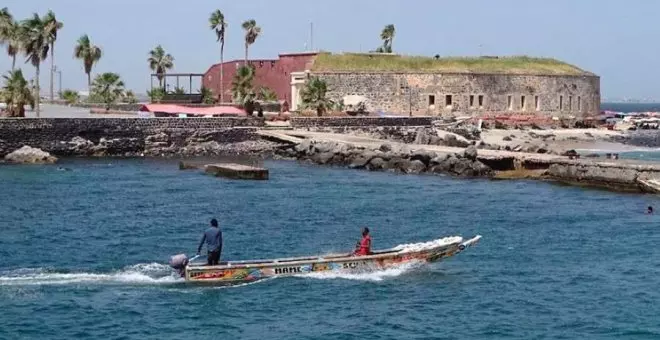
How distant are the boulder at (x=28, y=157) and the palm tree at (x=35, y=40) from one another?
8.57m

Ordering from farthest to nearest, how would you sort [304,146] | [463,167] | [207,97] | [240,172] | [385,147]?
[207,97]
[304,146]
[385,147]
[463,167]
[240,172]

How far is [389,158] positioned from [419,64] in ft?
94.8

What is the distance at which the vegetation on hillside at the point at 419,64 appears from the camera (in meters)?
79.8

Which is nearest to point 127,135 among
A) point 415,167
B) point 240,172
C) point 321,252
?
point 240,172

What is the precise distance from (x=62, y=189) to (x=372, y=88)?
39.3 meters

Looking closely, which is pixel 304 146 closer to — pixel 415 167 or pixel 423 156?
pixel 423 156

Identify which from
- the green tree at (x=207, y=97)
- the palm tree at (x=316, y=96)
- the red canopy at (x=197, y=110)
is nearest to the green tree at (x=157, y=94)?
the green tree at (x=207, y=97)

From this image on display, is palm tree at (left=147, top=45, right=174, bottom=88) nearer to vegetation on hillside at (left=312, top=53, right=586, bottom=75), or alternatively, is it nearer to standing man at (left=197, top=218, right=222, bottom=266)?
vegetation on hillside at (left=312, top=53, right=586, bottom=75)

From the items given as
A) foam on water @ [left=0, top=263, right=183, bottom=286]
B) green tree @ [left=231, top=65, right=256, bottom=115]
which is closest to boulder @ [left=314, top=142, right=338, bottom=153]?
green tree @ [left=231, top=65, right=256, bottom=115]

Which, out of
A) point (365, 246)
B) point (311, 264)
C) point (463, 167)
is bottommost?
point (311, 264)

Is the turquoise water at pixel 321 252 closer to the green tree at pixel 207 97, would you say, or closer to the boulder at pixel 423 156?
the boulder at pixel 423 156

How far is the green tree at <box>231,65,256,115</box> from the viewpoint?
66562 mm

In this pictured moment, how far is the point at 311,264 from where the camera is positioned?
25.4m

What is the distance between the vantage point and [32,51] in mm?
62906
